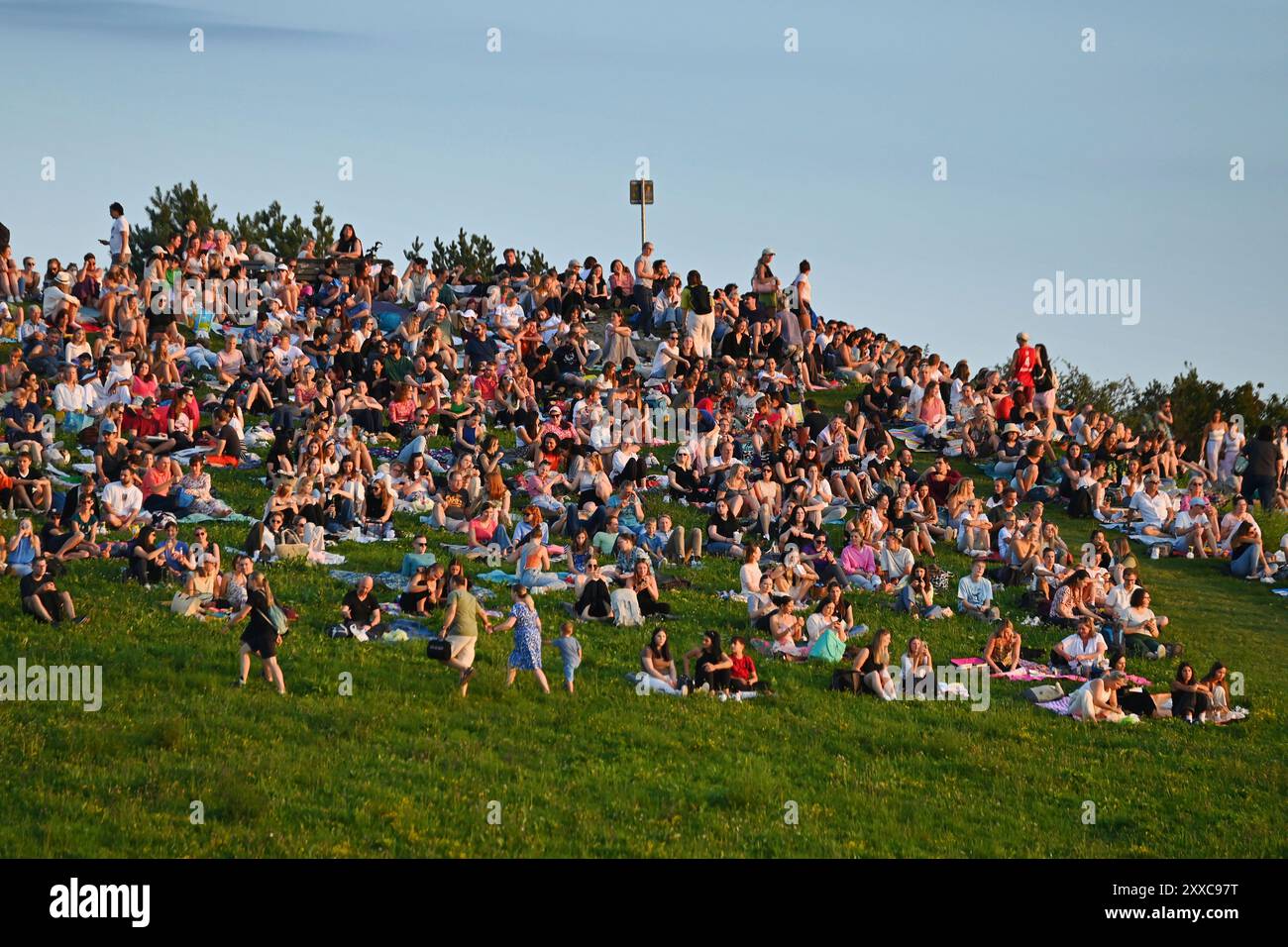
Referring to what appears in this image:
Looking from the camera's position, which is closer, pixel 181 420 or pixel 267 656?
pixel 267 656

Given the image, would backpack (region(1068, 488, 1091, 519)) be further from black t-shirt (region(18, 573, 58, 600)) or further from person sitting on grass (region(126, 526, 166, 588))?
black t-shirt (region(18, 573, 58, 600))

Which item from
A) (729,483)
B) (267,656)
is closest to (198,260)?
(729,483)

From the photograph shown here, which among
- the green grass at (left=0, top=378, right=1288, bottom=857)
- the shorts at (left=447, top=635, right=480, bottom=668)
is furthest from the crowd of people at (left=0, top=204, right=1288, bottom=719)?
the green grass at (left=0, top=378, right=1288, bottom=857)

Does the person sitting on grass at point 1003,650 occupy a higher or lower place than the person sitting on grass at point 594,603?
lower

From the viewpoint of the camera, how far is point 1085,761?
24344mm

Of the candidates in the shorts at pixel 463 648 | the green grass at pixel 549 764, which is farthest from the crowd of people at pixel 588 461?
the green grass at pixel 549 764

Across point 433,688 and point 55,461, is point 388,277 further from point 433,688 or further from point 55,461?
point 433,688

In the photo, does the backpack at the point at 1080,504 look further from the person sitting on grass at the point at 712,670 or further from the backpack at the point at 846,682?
the person sitting on grass at the point at 712,670

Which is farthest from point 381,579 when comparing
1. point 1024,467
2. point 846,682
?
point 1024,467

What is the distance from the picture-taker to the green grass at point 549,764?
67.2 ft

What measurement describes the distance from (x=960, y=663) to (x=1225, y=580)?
8916 mm

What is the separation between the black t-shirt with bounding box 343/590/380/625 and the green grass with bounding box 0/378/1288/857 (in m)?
0.55

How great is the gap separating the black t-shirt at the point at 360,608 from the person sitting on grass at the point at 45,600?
12.1 ft
